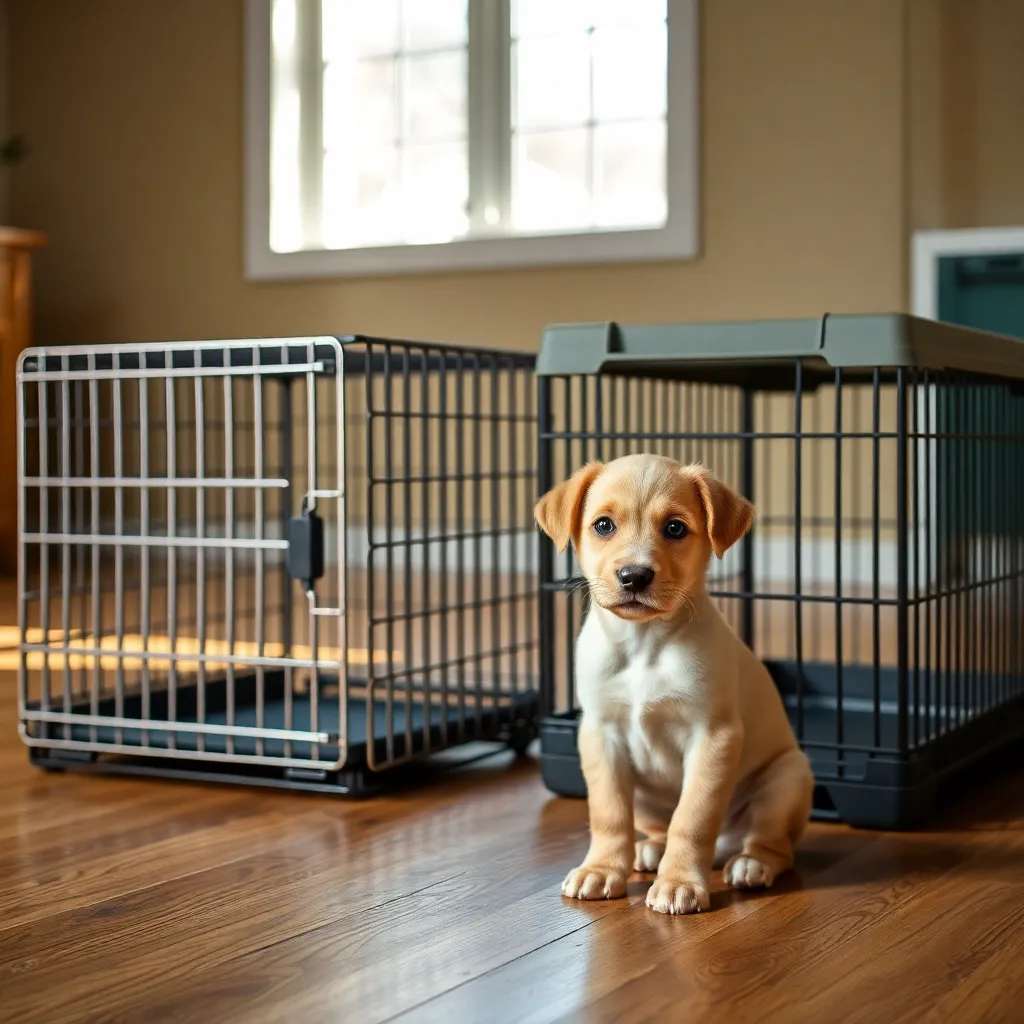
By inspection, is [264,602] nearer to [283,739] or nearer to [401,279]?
[283,739]

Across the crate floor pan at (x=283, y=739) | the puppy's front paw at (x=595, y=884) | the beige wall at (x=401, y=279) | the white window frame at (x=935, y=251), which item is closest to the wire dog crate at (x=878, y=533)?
the crate floor pan at (x=283, y=739)

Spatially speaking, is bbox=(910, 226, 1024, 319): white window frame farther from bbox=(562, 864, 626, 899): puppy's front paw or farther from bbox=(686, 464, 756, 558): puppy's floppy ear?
bbox=(562, 864, 626, 899): puppy's front paw

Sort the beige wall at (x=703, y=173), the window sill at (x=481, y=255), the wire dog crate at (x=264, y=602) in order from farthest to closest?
the window sill at (x=481, y=255), the beige wall at (x=703, y=173), the wire dog crate at (x=264, y=602)

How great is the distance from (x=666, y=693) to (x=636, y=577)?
0.51ft

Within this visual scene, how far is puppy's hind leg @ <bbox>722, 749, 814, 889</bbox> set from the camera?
5.38 feet

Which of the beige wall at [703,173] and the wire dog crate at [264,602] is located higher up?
the beige wall at [703,173]

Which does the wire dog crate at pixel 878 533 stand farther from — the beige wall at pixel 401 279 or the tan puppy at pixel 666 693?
the beige wall at pixel 401 279

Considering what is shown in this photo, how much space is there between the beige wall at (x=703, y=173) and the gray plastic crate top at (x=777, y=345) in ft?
9.02

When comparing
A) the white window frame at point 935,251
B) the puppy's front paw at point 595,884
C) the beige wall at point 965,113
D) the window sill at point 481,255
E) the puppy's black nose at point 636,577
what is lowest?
the puppy's front paw at point 595,884

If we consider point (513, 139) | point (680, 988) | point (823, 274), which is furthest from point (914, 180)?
point (680, 988)

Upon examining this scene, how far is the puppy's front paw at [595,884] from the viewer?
1601 mm

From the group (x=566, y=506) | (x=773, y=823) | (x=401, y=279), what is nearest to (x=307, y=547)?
(x=566, y=506)

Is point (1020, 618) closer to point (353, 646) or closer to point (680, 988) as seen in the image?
point (680, 988)

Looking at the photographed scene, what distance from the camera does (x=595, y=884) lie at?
63.1 inches
